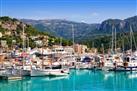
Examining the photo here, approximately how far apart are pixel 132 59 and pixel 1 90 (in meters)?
32.0

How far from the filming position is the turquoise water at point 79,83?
148ft

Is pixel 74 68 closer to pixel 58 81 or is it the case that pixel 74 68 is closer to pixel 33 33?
pixel 58 81

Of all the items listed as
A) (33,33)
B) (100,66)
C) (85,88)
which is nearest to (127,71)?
(100,66)

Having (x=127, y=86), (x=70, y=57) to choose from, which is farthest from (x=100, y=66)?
(x=127, y=86)

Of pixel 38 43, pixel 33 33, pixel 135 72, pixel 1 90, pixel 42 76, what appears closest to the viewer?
pixel 1 90

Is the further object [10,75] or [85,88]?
[10,75]

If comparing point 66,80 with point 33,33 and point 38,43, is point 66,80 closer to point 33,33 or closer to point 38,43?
point 38,43

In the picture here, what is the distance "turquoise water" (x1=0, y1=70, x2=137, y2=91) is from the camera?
45.0m

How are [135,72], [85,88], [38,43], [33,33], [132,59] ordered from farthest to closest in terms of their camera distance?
[33,33]
[38,43]
[132,59]
[135,72]
[85,88]

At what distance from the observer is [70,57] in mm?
76875

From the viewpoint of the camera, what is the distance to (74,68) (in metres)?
68.8

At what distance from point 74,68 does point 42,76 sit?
14389 millimetres

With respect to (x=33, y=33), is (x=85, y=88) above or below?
below

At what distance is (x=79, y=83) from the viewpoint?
2007 inches
